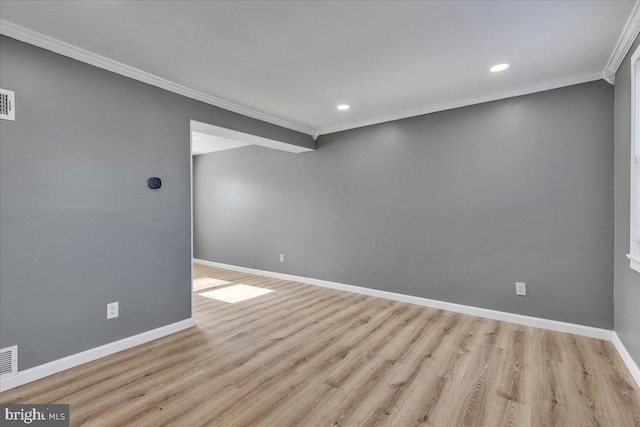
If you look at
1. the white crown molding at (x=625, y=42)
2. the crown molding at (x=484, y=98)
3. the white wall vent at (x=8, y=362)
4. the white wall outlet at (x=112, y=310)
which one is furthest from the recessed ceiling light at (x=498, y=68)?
the white wall vent at (x=8, y=362)

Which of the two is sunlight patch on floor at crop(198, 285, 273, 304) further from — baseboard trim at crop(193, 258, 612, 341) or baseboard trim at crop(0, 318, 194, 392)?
baseboard trim at crop(0, 318, 194, 392)

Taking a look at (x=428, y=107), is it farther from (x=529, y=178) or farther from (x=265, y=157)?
(x=265, y=157)

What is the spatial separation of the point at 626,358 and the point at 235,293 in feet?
13.5

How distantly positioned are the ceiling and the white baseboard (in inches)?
93.1

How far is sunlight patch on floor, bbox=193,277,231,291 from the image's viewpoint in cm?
466

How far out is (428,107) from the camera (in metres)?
3.66

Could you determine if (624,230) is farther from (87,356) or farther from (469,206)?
(87,356)

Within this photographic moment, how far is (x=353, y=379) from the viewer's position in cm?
213

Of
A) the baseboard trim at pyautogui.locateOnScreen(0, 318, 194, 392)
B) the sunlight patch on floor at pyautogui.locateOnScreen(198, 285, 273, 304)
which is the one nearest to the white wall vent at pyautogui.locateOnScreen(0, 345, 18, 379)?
the baseboard trim at pyautogui.locateOnScreen(0, 318, 194, 392)

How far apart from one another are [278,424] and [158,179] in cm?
232

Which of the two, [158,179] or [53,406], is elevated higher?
[158,179]

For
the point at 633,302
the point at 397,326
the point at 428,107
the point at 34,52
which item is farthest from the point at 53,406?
the point at 428,107

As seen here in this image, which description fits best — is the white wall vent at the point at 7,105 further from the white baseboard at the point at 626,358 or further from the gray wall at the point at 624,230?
the white baseboard at the point at 626,358

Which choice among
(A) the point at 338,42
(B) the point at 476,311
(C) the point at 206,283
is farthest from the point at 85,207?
(B) the point at 476,311
